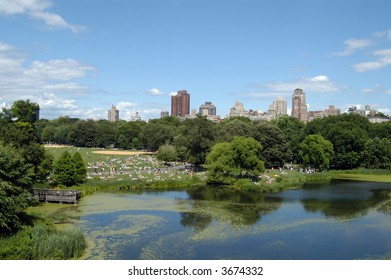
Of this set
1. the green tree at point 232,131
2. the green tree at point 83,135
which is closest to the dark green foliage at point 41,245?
the green tree at point 232,131

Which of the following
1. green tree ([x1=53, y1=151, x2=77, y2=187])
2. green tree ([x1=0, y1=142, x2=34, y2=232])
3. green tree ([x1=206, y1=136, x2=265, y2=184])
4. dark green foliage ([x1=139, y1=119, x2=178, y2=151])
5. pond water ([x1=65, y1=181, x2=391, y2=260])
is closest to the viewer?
green tree ([x1=0, y1=142, x2=34, y2=232])

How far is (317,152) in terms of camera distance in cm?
5909

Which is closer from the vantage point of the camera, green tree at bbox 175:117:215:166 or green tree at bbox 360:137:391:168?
green tree at bbox 175:117:215:166

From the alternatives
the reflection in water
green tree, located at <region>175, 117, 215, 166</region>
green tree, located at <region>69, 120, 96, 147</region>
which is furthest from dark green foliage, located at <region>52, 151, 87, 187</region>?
green tree, located at <region>69, 120, 96, 147</region>

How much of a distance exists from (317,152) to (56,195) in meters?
38.3

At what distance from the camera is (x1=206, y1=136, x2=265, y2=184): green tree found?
4666 centimetres

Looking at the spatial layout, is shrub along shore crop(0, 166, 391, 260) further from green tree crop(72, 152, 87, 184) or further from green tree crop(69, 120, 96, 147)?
green tree crop(69, 120, 96, 147)

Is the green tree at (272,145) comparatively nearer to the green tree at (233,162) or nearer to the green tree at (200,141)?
the green tree at (200,141)

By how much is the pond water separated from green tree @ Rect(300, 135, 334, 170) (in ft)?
56.4

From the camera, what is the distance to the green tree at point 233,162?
46.7m

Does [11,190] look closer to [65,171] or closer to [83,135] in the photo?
[65,171]

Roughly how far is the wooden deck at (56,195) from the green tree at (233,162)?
17.2 m

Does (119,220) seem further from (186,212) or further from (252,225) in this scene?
(252,225)
